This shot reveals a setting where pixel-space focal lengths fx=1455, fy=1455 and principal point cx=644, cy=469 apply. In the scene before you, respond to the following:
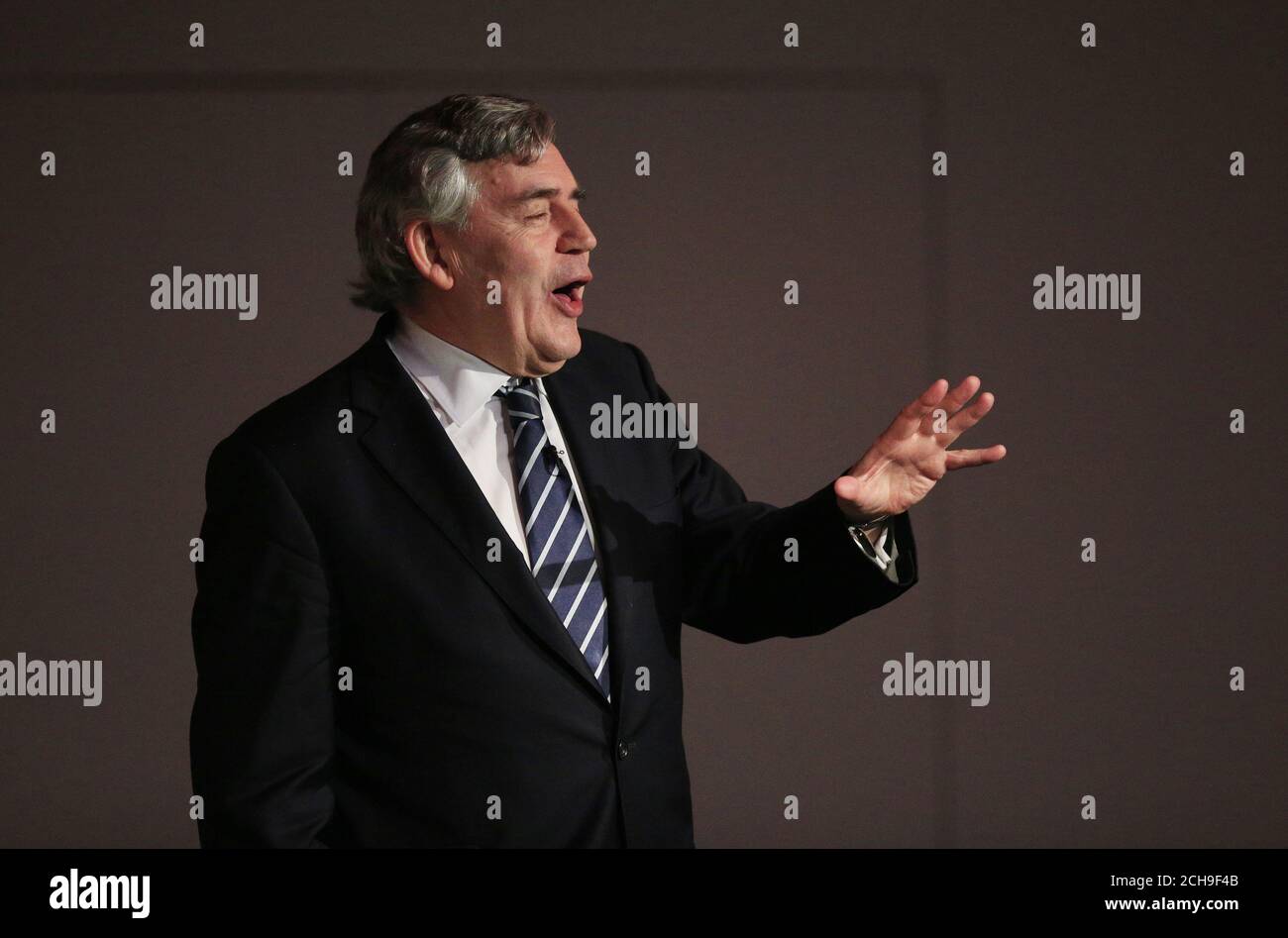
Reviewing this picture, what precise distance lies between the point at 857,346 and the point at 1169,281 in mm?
792

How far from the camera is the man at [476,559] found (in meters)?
1.72

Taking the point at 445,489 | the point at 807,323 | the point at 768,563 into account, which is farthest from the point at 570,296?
the point at 807,323

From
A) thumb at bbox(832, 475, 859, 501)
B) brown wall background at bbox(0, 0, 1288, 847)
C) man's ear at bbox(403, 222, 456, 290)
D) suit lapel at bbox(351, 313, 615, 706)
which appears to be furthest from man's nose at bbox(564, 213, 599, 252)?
brown wall background at bbox(0, 0, 1288, 847)

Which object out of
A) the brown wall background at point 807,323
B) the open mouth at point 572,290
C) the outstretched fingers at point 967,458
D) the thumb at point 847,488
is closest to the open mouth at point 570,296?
the open mouth at point 572,290

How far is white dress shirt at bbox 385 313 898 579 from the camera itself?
1848 mm

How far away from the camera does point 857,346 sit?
3543mm

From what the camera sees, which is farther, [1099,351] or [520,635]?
[1099,351]

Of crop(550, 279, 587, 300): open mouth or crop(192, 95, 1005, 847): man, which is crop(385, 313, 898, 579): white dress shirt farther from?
crop(550, 279, 587, 300): open mouth

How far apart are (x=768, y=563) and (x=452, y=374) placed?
481 mm

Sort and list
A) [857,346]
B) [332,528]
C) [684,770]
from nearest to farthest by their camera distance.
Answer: [332,528]
[684,770]
[857,346]

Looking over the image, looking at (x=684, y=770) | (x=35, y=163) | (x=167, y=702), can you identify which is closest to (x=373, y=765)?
(x=684, y=770)

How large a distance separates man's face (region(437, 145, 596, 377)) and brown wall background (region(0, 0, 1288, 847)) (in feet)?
5.40

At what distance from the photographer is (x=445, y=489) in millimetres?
1788

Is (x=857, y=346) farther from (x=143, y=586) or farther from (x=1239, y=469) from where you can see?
(x=143, y=586)
